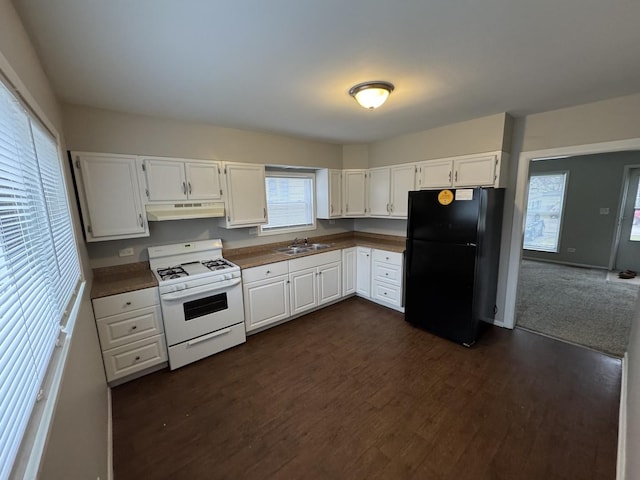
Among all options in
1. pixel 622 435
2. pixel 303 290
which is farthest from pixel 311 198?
pixel 622 435

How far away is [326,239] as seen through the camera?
14.4 ft

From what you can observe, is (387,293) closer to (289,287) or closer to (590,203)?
(289,287)

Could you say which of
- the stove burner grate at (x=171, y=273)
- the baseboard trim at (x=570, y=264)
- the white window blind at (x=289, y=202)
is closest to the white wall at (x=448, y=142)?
the white window blind at (x=289, y=202)

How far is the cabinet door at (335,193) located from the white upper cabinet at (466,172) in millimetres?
1215

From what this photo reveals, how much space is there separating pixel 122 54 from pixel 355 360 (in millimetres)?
2929

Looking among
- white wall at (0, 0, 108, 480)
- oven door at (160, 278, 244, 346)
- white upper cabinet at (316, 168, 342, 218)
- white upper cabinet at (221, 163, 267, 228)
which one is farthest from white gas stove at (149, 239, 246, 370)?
white upper cabinet at (316, 168, 342, 218)

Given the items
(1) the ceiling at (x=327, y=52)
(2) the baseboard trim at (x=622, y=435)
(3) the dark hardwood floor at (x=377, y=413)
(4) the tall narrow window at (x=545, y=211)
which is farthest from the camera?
(4) the tall narrow window at (x=545, y=211)

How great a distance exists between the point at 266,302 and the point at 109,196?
6.12 ft

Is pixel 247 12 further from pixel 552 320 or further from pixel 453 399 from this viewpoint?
pixel 552 320

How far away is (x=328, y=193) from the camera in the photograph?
406 centimetres

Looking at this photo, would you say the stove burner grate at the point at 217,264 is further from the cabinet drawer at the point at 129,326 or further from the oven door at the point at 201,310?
the cabinet drawer at the point at 129,326

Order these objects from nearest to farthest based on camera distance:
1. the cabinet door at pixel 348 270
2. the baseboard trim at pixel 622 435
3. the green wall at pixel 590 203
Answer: the baseboard trim at pixel 622 435, the cabinet door at pixel 348 270, the green wall at pixel 590 203

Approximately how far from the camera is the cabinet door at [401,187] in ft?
11.6

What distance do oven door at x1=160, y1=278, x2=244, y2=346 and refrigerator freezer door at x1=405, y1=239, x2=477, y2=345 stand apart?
2.01 meters
